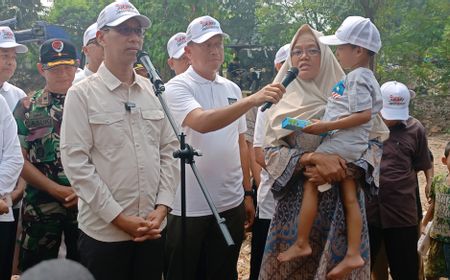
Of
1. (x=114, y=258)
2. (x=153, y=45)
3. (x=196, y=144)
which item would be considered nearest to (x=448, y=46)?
(x=153, y=45)

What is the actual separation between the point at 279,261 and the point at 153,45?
1307 cm

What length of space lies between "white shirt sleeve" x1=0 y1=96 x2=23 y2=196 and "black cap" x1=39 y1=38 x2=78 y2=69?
0.53 meters

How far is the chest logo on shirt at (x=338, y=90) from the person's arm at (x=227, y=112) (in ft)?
1.15

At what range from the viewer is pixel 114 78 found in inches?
106

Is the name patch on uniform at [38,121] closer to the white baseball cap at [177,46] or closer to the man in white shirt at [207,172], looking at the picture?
the man in white shirt at [207,172]

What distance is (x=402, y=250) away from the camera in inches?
142

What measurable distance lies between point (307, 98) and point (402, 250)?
158cm

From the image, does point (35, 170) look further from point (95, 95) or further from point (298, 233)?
point (298, 233)

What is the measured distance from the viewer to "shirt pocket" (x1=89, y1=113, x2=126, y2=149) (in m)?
2.58

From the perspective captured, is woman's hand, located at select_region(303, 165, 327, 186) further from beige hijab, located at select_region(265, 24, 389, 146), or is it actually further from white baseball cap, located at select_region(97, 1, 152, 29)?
white baseball cap, located at select_region(97, 1, 152, 29)

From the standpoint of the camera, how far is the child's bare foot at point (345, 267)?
2.55 m

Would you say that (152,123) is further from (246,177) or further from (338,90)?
(246,177)

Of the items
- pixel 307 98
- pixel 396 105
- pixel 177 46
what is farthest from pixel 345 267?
pixel 177 46

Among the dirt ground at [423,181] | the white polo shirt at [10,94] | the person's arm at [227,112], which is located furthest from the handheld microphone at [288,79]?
the dirt ground at [423,181]
